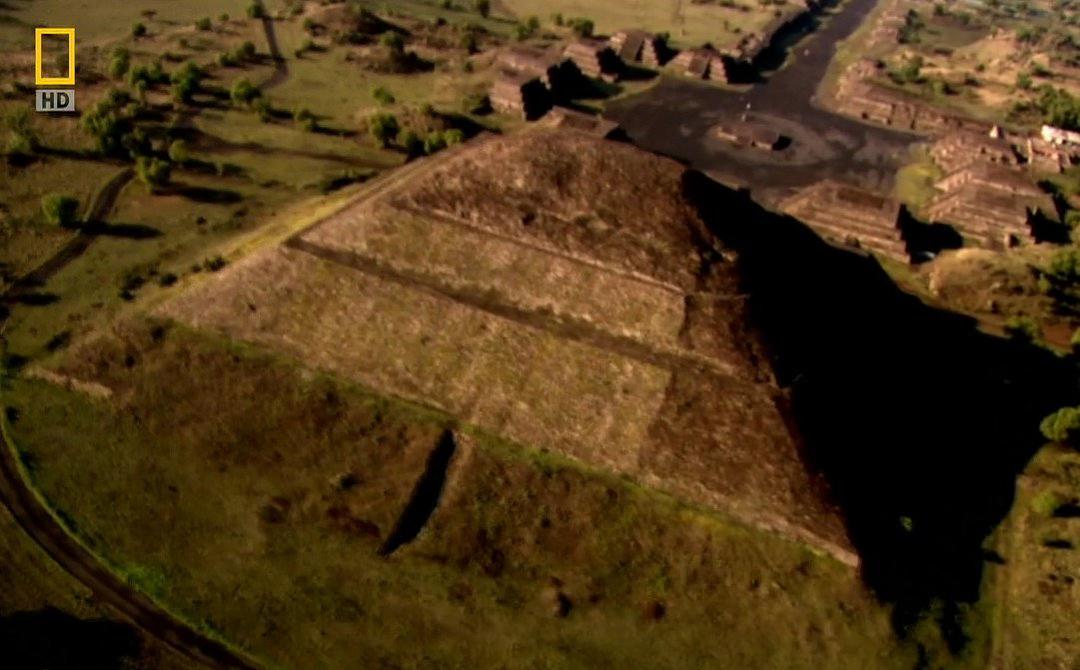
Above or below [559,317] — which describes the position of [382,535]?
below

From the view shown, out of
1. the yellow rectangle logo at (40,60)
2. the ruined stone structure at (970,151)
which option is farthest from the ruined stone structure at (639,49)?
the yellow rectangle logo at (40,60)

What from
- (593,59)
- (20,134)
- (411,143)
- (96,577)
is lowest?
(96,577)

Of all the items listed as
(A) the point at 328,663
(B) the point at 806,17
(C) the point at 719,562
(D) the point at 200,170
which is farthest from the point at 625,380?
(B) the point at 806,17

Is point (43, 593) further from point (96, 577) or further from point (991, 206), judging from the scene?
point (991, 206)

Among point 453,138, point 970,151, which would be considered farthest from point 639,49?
point 453,138

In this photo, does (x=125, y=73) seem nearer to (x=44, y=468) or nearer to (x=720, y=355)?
(x=44, y=468)

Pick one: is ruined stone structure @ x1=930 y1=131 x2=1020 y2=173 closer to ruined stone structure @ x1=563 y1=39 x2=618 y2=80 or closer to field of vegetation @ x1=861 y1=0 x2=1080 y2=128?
field of vegetation @ x1=861 y1=0 x2=1080 y2=128

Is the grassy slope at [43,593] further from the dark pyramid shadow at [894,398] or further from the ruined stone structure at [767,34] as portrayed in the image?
the ruined stone structure at [767,34]

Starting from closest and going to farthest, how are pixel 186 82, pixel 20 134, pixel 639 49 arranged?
1. pixel 20 134
2. pixel 186 82
3. pixel 639 49
